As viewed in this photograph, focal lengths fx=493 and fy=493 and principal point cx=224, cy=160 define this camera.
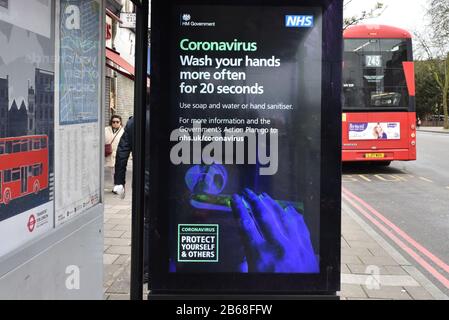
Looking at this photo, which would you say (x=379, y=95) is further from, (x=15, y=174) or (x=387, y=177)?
(x=15, y=174)

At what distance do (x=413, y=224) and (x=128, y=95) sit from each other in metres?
13.9

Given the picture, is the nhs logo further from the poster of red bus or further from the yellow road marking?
the yellow road marking

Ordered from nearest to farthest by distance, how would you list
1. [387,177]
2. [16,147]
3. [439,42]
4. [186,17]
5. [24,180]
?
1. [16,147]
2. [24,180]
3. [186,17]
4. [387,177]
5. [439,42]

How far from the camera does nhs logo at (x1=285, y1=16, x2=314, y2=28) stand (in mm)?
2986

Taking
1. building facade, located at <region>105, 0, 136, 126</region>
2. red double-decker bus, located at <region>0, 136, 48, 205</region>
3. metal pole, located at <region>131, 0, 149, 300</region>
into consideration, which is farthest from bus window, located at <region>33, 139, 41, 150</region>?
building facade, located at <region>105, 0, 136, 126</region>

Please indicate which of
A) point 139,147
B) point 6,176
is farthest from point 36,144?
point 139,147

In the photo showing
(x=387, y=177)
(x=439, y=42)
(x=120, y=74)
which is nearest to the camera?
(x=387, y=177)

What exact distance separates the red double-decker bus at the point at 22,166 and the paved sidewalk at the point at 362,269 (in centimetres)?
218

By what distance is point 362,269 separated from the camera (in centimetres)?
522

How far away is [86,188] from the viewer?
9.58ft

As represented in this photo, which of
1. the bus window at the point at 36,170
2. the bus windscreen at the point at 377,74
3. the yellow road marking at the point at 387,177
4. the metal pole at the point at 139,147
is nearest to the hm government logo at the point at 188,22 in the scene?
the metal pole at the point at 139,147

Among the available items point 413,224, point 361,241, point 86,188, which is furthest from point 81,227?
point 413,224

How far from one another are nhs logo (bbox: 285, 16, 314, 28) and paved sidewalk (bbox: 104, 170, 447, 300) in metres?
2.51

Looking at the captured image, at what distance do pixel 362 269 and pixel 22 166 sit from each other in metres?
4.04
